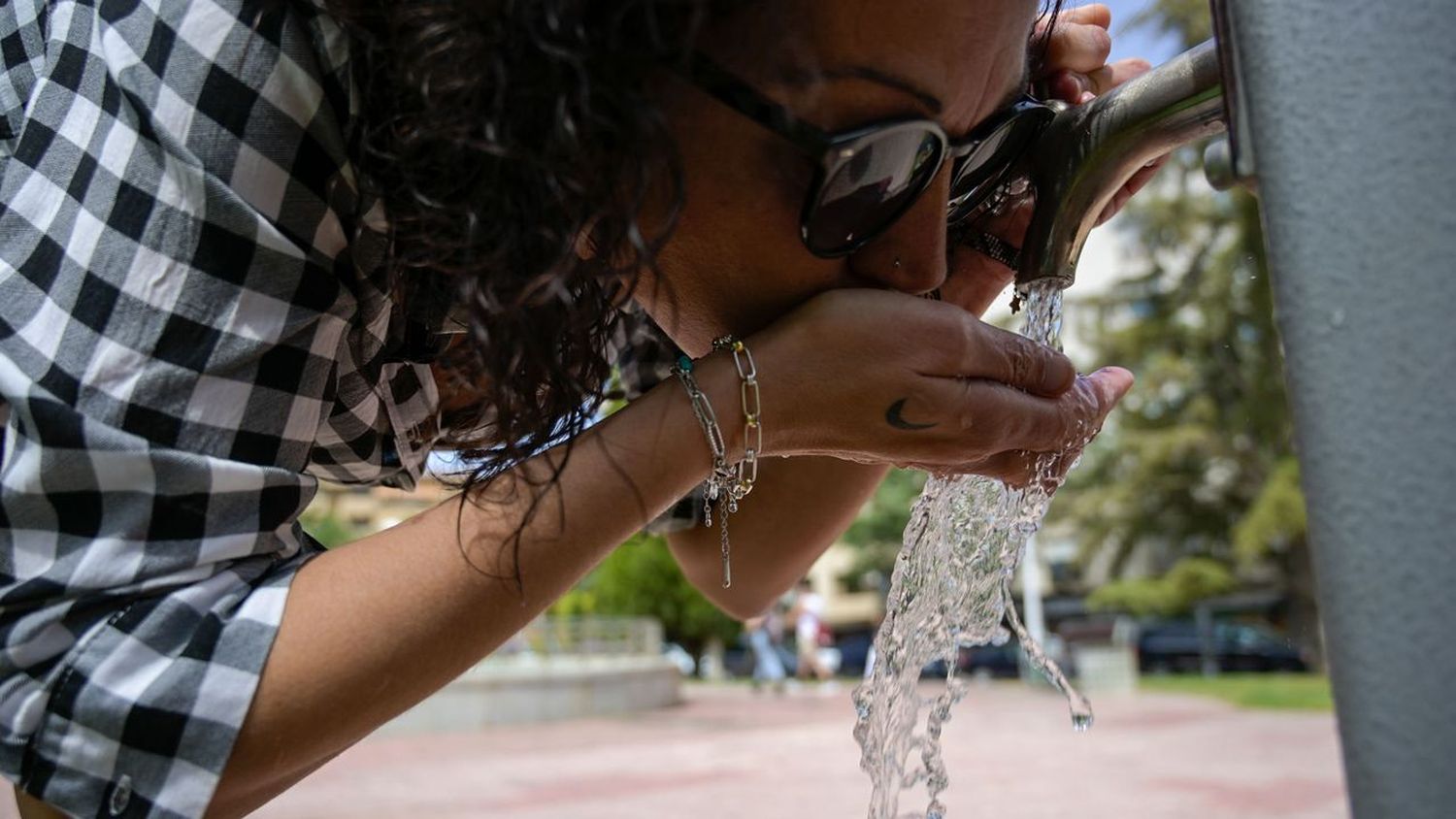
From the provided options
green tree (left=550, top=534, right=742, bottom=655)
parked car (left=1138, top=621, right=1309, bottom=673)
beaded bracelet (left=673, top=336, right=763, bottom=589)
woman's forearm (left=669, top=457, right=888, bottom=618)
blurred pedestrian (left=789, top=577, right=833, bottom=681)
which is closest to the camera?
beaded bracelet (left=673, top=336, right=763, bottom=589)

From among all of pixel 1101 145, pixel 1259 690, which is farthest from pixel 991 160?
pixel 1259 690

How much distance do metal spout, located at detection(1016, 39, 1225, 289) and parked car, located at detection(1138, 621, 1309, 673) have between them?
2002 cm

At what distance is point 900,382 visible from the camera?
3.36 feet

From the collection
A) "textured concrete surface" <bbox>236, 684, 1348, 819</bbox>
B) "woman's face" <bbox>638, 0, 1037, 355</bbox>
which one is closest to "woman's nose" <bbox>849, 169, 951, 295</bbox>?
"woman's face" <bbox>638, 0, 1037, 355</bbox>

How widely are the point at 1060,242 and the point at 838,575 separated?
30191 mm

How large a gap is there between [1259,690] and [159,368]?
42.0 ft

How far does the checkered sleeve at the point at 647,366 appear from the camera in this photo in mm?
1591

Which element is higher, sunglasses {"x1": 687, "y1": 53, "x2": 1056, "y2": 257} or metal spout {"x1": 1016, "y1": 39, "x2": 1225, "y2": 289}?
metal spout {"x1": 1016, "y1": 39, "x2": 1225, "y2": 289}

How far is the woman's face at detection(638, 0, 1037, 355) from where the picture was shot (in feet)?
3.23

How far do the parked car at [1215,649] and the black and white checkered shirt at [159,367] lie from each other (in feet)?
67.3

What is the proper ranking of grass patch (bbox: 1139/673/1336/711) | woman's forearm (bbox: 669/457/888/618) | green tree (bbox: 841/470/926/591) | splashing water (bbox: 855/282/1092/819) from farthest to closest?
green tree (bbox: 841/470/926/591)
grass patch (bbox: 1139/673/1336/711)
woman's forearm (bbox: 669/457/888/618)
splashing water (bbox: 855/282/1092/819)

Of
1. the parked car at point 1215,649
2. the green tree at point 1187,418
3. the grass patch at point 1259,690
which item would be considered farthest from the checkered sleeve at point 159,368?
the parked car at point 1215,649

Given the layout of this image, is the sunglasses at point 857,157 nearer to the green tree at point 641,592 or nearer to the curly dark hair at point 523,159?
the curly dark hair at point 523,159

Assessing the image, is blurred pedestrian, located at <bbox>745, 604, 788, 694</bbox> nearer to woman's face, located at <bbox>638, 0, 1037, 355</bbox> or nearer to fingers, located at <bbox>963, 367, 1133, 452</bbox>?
fingers, located at <bbox>963, 367, 1133, 452</bbox>
